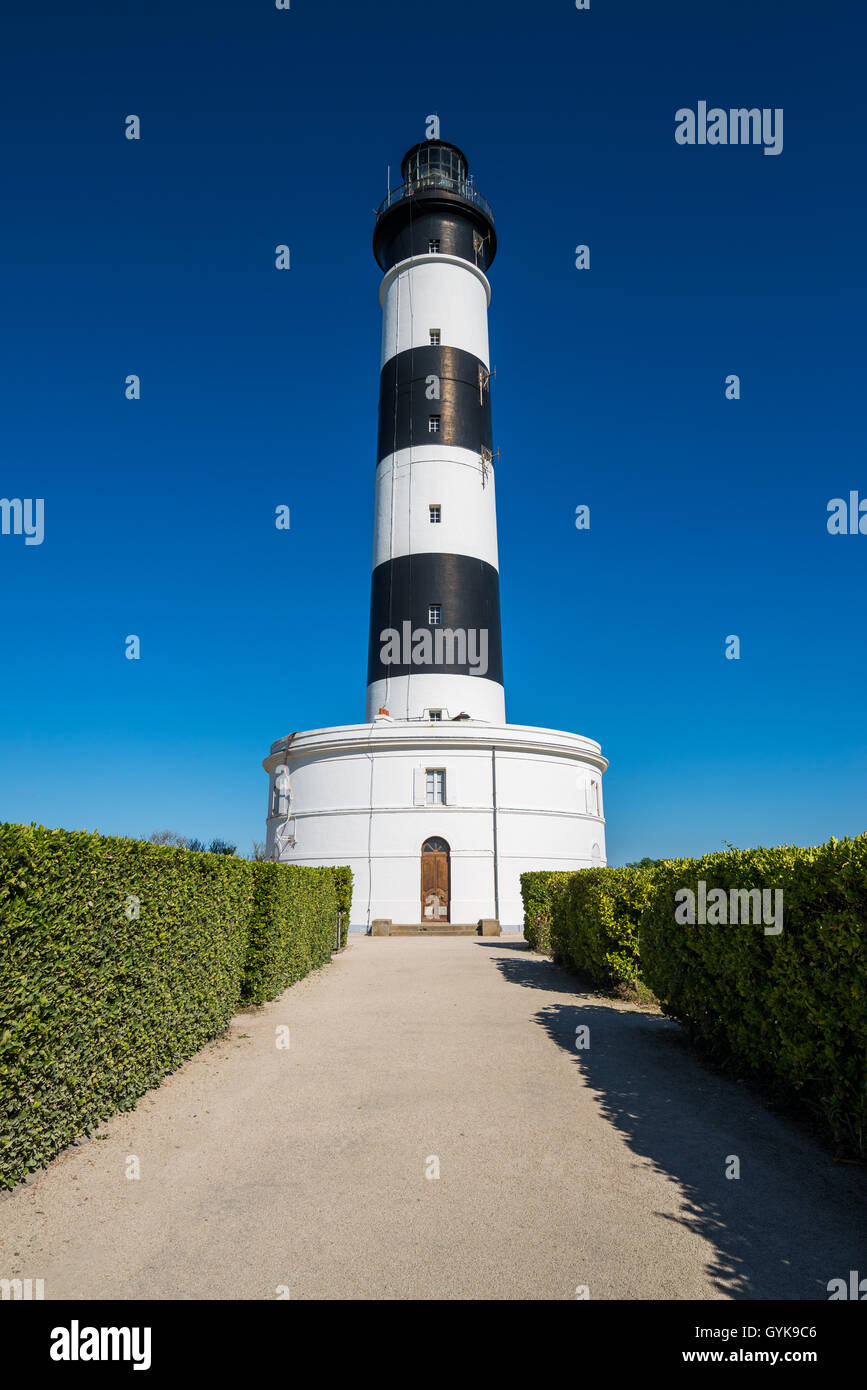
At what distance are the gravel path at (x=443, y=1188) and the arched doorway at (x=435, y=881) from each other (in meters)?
15.5

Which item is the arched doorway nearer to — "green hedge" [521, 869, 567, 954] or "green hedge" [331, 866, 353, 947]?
"green hedge" [331, 866, 353, 947]

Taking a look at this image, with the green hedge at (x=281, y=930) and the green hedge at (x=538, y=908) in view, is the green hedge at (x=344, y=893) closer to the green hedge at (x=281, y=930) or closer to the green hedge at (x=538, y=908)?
the green hedge at (x=538, y=908)

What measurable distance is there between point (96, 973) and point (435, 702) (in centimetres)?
2053

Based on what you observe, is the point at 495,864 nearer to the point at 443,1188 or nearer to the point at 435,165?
the point at 443,1188

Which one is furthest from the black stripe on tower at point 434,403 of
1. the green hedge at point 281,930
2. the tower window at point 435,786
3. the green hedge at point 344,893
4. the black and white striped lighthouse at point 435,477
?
the green hedge at point 281,930

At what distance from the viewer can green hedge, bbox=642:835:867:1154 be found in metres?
4.85

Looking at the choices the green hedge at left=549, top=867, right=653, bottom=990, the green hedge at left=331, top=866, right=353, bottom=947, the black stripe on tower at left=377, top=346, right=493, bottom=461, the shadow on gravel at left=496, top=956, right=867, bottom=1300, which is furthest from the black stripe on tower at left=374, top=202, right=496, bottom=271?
the shadow on gravel at left=496, top=956, right=867, bottom=1300

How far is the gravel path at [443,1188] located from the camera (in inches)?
138

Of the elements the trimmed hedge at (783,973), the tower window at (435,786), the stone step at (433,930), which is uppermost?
the tower window at (435,786)

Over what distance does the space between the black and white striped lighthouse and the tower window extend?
2.24 meters

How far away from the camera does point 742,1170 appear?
473 cm

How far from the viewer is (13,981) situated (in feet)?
14.4
